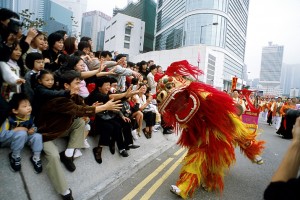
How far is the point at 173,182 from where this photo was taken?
13.8ft

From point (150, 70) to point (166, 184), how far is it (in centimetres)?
477

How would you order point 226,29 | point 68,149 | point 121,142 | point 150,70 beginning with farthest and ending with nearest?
point 226,29
point 150,70
point 121,142
point 68,149

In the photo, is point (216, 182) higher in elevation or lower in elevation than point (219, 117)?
lower

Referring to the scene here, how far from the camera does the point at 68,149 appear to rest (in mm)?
3330

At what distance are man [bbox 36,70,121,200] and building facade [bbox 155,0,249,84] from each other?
61.6 meters

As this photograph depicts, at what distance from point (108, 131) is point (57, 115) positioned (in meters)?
1.15

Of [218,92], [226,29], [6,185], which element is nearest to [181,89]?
[218,92]

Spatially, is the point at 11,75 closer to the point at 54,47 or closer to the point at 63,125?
the point at 63,125

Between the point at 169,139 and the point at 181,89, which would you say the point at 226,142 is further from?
the point at 169,139

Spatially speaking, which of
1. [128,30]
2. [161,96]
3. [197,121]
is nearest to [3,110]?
[161,96]

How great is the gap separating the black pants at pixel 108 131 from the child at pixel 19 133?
1.28 m

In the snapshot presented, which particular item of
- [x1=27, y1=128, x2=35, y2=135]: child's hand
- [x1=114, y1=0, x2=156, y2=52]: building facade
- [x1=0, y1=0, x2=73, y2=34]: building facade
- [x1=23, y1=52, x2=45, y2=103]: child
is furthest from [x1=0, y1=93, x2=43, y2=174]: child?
[x1=114, y1=0, x2=156, y2=52]: building facade

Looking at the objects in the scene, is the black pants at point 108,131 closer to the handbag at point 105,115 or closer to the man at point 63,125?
the handbag at point 105,115

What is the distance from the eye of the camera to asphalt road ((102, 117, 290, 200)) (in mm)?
3619
